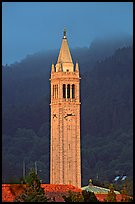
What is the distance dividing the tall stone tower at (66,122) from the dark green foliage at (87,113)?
794cm

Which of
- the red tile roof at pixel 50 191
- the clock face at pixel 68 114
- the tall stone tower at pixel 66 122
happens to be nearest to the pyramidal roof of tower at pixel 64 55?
the tall stone tower at pixel 66 122

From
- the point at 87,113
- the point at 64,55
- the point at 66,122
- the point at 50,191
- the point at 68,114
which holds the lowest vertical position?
the point at 50,191

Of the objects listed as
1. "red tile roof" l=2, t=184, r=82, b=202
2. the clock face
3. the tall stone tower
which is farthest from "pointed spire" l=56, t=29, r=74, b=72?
"red tile roof" l=2, t=184, r=82, b=202

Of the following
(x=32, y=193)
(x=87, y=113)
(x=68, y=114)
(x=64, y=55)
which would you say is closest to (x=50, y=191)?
(x=32, y=193)

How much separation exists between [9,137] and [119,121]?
37.8 feet

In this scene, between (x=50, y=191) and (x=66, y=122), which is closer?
(x=50, y=191)

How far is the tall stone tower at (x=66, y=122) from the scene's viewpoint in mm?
46934

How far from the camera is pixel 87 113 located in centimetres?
7425

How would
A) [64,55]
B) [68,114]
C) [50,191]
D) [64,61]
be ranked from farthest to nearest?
[68,114] < [64,55] < [64,61] < [50,191]

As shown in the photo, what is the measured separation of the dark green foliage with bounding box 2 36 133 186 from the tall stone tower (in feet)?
26.1

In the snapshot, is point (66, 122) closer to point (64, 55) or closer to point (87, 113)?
point (64, 55)

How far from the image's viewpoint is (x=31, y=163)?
2333 inches

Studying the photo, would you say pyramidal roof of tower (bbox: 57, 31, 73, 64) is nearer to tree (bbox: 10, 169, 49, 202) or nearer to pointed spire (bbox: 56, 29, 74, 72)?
pointed spire (bbox: 56, 29, 74, 72)

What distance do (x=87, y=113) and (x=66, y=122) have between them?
26778 millimetres
